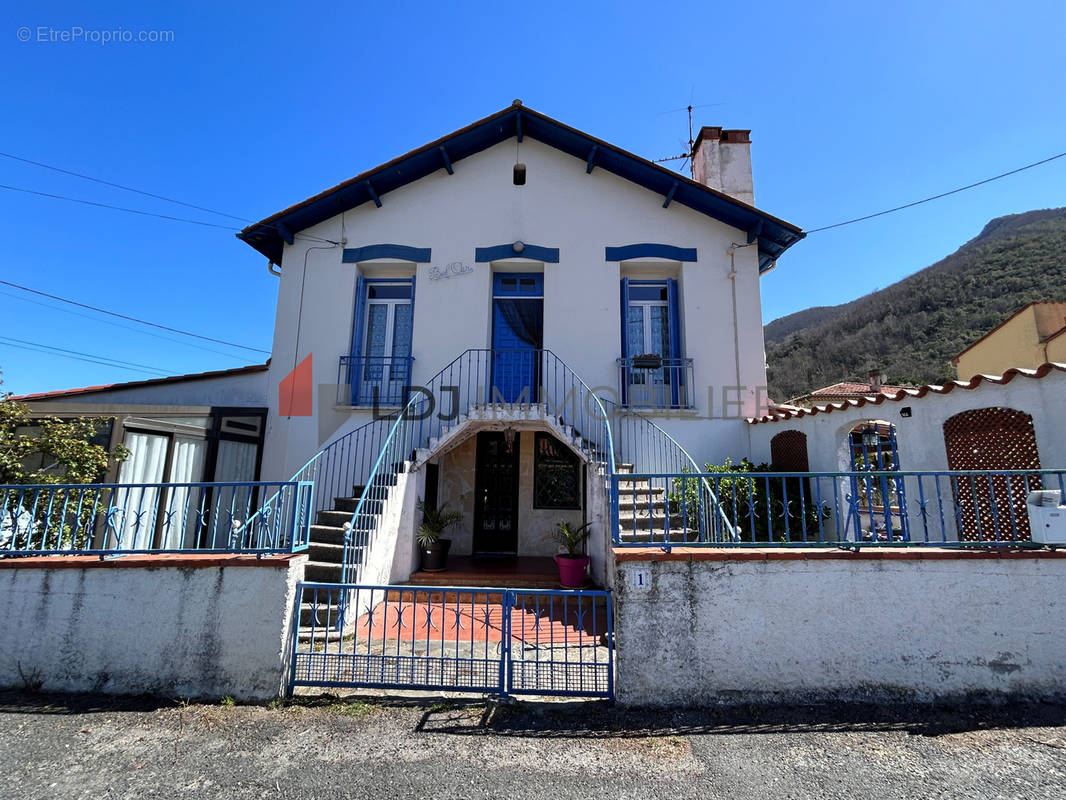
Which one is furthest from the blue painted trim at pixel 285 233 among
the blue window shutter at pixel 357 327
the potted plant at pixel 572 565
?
the potted plant at pixel 572 565

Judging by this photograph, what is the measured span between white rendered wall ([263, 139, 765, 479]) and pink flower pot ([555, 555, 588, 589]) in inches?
113

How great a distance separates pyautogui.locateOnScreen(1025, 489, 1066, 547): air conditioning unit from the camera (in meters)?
3.79

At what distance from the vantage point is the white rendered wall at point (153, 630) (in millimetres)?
3973

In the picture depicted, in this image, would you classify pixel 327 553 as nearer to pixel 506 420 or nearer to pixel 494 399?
pixel 506 420

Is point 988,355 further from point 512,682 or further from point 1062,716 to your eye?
point 512,682

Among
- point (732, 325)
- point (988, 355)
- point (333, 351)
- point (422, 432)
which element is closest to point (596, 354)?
point (732, 325)

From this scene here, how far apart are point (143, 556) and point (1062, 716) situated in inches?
282

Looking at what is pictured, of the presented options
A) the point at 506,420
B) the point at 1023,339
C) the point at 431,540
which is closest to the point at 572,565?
the point at 431,540

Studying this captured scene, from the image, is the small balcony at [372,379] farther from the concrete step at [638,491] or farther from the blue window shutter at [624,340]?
the concrete step at [638,491]

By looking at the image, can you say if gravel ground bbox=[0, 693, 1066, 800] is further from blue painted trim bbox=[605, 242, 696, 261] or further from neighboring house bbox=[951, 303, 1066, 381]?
neighboring house bbox=[951, 303, 1066, 381]

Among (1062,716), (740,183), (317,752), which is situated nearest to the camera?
(317,752)

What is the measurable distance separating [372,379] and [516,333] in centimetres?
266

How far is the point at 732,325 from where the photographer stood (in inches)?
338

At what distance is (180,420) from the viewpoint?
280 inches
